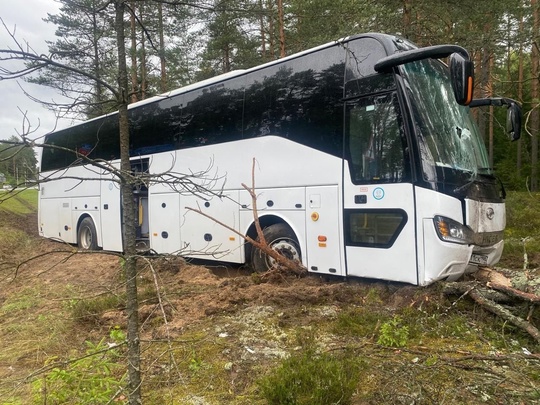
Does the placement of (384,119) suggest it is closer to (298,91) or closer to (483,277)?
(298,91)

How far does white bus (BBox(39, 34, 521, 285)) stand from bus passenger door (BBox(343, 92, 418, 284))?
13 millimetres

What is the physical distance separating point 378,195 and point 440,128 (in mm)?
1079

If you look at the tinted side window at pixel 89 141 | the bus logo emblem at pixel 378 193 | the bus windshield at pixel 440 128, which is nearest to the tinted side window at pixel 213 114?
the tinted side window at pixel 89 141

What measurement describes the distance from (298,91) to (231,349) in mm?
3805

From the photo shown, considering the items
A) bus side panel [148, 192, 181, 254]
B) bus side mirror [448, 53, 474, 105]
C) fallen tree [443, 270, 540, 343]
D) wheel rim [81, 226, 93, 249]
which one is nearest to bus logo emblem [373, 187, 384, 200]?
fallen tree [443, 270, 540, 343]

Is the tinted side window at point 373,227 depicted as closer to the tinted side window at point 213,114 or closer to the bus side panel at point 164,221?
the tinted side window at point 213,114

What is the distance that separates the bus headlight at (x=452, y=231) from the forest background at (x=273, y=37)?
1.24 meters

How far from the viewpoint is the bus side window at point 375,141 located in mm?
4652

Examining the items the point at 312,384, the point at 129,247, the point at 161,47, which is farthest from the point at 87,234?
the point at 312,384

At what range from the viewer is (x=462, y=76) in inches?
152

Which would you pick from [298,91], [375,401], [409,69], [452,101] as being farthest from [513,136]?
[375,401]

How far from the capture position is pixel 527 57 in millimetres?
10953

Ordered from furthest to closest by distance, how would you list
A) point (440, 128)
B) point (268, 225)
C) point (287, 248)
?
1. point (268, 225)
2. point (287, 248)
3. point (440, 128)

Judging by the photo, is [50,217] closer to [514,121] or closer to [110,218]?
[110,218]
